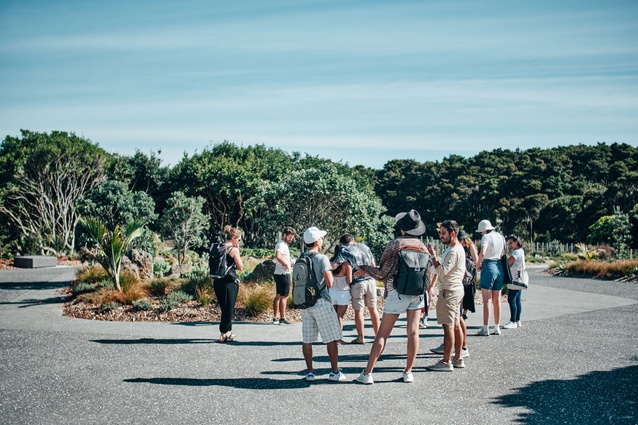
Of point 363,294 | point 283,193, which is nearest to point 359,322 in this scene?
point 363,294

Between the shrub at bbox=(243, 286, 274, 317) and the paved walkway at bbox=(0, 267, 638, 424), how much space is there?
575 millimetres

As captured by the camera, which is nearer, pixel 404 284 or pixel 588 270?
pixel 404 284

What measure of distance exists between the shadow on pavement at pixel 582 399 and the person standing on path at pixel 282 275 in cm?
443

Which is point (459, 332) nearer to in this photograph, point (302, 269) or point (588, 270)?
point (302, 269)

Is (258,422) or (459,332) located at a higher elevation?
(459,332)

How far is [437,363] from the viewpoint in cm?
690

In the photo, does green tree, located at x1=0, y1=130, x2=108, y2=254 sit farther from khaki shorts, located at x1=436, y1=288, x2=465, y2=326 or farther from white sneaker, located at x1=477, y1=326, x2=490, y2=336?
khaki shorts, located at x1=436, y1=288, x2=465, y2=326

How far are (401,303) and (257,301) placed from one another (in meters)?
5.05

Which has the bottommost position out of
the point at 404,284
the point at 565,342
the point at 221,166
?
the point at 565,342

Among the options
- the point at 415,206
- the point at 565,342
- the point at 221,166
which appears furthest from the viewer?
the point at 415,206

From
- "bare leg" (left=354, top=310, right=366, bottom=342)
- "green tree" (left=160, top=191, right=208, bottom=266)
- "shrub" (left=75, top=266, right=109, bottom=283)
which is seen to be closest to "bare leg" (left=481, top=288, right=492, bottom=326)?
"bare leg" (left=354, top=310, right=366, bottom=342)

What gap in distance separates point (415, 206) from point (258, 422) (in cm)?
5438

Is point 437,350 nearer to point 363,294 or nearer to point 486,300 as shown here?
point 363,294

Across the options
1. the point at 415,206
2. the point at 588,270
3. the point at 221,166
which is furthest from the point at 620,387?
the point at 415,206
